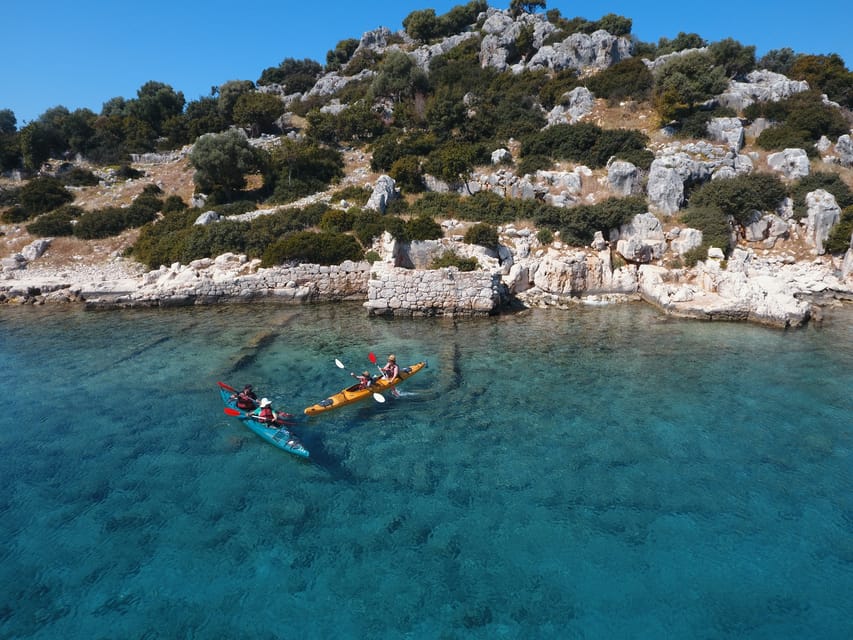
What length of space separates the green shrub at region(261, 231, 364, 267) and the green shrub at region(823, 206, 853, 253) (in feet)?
88.2

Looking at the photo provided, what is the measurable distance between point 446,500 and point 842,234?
1124 inches

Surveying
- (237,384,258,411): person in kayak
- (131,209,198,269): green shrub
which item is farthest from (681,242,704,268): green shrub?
(131,209,198,269): green shrub

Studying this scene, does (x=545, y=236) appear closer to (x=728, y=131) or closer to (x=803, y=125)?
(x=728, y=131)

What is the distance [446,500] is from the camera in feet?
28.6

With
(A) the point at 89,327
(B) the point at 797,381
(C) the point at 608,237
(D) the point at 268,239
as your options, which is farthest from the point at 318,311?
(B) the point at 797,381

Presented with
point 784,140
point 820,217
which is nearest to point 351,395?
point 820,217

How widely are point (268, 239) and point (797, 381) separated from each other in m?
27.5

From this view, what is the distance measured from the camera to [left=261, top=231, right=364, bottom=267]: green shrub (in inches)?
994

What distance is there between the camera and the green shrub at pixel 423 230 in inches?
1015

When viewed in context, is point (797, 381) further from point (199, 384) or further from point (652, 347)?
point (199, 384)

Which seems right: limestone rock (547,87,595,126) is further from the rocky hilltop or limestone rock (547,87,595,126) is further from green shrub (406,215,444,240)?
green shrub (406,215,444,240)

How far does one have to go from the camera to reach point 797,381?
13.4 m

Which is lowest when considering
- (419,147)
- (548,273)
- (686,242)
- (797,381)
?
(797,381)

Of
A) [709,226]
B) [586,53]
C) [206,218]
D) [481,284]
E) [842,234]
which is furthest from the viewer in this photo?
[586,53]
